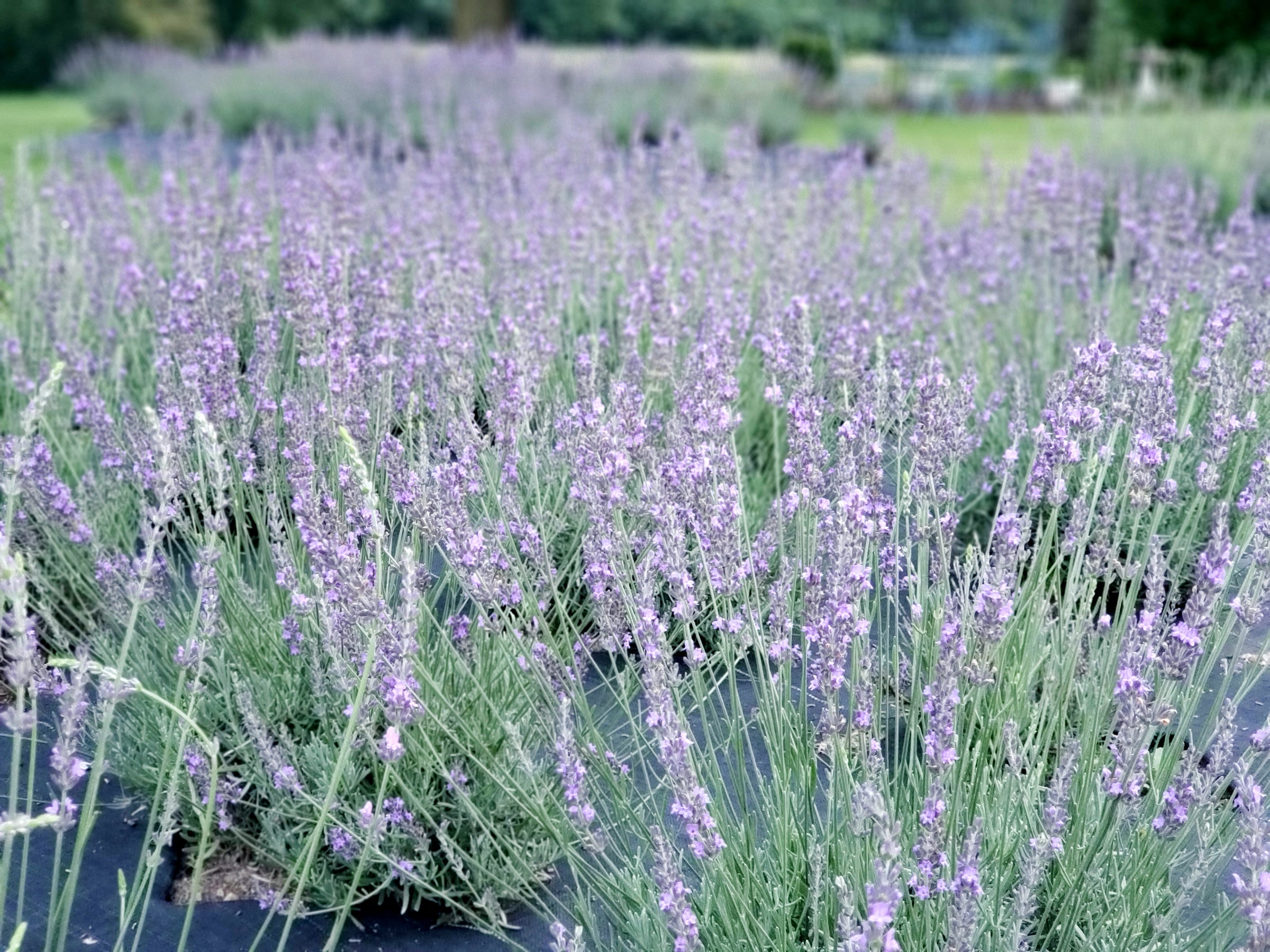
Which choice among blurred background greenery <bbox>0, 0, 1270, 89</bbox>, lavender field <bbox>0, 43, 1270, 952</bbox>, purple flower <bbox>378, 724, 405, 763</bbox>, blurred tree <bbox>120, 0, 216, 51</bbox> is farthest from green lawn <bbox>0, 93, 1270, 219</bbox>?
blurred tree <bbox>120, 0, 216, 51</bbox>

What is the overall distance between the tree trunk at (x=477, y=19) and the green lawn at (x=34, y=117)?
468 centimetres

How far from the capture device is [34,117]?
19516 millimetres

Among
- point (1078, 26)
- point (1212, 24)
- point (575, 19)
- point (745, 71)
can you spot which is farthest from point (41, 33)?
point (1212, 24)

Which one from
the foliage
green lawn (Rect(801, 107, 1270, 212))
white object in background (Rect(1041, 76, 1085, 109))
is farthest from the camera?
the foliage

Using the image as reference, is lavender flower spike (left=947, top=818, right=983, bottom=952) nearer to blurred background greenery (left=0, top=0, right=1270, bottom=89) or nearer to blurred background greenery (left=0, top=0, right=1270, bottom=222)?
blurred background greenery (left=0, top=0, right=1270, bottom=222)

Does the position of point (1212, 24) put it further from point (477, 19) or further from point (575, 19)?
point (575, 19)

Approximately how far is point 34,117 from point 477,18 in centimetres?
742

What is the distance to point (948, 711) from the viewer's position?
170cm

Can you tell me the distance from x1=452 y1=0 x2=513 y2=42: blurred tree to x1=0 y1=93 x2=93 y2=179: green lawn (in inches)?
184

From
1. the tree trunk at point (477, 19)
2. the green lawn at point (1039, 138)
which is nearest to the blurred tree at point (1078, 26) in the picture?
the green lawn at point (1039, 138)

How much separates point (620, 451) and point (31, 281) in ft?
11.0

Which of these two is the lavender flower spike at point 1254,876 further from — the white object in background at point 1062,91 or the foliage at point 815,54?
the foliage at point 815,54

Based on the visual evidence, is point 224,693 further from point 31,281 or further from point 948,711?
point 31,281

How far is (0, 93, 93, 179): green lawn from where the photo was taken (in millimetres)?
15086
